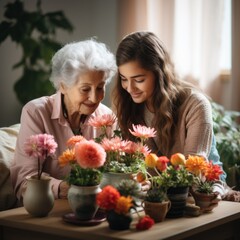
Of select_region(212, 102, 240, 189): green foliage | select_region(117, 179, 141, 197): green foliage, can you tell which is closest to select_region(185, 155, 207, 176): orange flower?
select_region(117, 179, 141, 197): green foliage

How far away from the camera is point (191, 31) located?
14.0ft

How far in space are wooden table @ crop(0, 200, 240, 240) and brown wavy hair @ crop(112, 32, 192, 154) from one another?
490 mm

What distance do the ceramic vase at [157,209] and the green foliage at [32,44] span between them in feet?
6.03

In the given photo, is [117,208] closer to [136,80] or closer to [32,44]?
[136,80]

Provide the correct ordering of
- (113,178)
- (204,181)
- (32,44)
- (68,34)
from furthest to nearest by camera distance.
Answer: (68,34)
(32,44)
(204,181)
(113,178)

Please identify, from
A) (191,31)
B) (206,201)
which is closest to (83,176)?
(206,201)

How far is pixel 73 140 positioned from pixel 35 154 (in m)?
0.16

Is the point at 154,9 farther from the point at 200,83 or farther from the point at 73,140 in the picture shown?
the point at 73,140

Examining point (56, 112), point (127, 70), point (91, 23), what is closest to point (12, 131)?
point (56, 112)

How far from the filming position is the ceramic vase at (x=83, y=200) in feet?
7.08

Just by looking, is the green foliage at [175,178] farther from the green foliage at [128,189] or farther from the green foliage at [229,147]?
the green foliage at [229,147]

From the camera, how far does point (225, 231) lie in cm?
241

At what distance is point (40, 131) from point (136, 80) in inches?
17.7

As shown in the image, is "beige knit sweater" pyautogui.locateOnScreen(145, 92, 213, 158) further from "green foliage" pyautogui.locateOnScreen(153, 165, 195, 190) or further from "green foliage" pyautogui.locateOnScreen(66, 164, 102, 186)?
"green foliage" pyautogui.locateOnScreen(66, 164, 102, 186)
